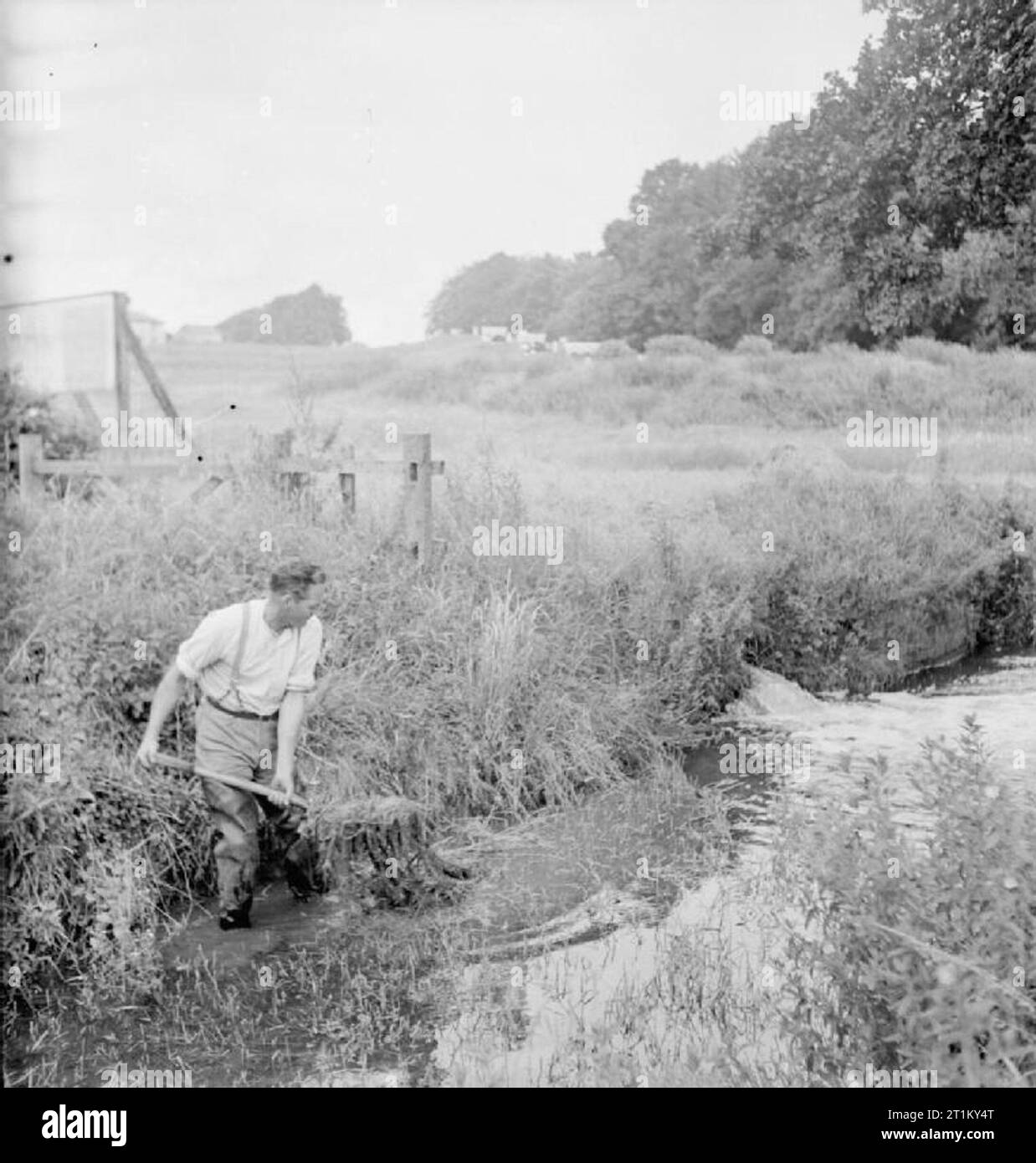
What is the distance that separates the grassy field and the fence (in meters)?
0.17

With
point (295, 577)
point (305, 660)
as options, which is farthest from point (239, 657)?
point (295, 577)

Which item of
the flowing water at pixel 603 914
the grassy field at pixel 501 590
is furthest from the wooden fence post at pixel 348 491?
the flowing water at pixel 603 914

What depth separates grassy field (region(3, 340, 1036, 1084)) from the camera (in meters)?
5.86

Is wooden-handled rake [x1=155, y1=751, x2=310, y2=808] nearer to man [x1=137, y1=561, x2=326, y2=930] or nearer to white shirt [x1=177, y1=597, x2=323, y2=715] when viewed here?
man [x1=137, y1=561, x2=326, y2=930]

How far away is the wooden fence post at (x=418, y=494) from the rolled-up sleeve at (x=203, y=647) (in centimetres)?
343

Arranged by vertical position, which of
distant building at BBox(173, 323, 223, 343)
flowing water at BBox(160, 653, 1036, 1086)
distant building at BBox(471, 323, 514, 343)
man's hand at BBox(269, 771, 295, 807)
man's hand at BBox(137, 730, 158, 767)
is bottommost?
flowing water at BBox(160, 653, 1036, 1086)

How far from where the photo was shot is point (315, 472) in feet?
32.0

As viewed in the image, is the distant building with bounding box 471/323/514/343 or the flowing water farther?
the distant building with bounding box 471/323/514/343

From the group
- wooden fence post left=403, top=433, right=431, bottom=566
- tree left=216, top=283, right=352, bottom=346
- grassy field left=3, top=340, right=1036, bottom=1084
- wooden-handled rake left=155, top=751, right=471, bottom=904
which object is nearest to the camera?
grassy field left=3, top=340, right=1036, bottom=1084

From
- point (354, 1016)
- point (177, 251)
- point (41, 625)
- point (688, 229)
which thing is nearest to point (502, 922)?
point (354, 1016)

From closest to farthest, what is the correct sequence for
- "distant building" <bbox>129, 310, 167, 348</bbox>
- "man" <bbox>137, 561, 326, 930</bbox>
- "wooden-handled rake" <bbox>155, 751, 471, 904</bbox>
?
1. "man" <bbox>137, 561, 326, 930</bbox>
2. "wooden-handled rake" <bbox>155, 751, 471, 904</bbox>
3. "distant building" <bbox>129, 310, 167, 348</bbox>

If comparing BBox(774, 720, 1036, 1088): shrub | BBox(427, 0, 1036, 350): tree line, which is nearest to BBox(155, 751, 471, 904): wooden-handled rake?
BBox(774, 720, 1036, 1088): shrub

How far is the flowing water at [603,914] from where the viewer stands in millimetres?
5195
